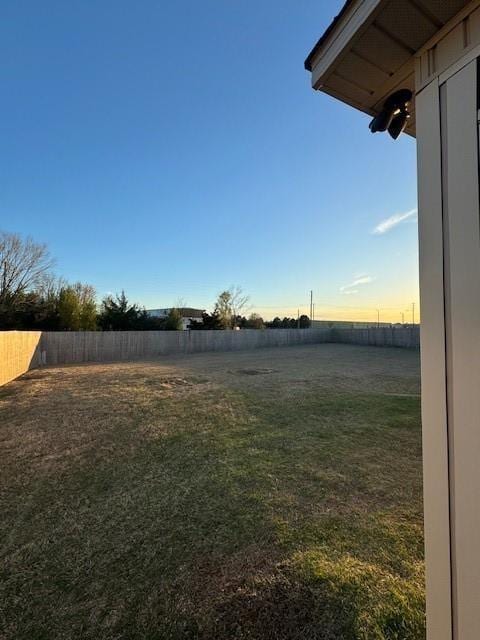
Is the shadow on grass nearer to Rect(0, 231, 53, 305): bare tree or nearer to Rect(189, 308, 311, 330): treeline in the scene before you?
Rect(0, 231, 53, 305): bare tree

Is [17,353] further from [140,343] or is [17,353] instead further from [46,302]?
[46,302]

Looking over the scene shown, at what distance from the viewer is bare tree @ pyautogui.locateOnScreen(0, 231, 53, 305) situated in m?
15.4

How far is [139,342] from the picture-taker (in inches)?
541

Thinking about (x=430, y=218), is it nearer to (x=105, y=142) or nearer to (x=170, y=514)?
(x=170, y=514)

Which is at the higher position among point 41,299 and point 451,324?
point 41,299

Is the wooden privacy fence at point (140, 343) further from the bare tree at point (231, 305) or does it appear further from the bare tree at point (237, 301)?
the bare tree at point (237, 301)

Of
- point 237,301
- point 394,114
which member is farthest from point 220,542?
point 237,301

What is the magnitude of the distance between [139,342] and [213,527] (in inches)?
A: 495

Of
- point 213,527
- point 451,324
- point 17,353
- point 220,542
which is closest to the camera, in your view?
point 451,324

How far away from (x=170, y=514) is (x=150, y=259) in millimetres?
15962

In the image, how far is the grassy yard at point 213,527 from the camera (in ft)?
4.40

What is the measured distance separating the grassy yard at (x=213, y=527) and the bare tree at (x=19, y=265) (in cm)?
1453

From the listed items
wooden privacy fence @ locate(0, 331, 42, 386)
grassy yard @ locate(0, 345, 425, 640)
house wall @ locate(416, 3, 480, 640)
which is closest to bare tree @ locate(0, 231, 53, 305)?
wooden privacy fence @ locate(0, 331, 42, 386)

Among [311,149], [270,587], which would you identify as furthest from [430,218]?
[311,149]
